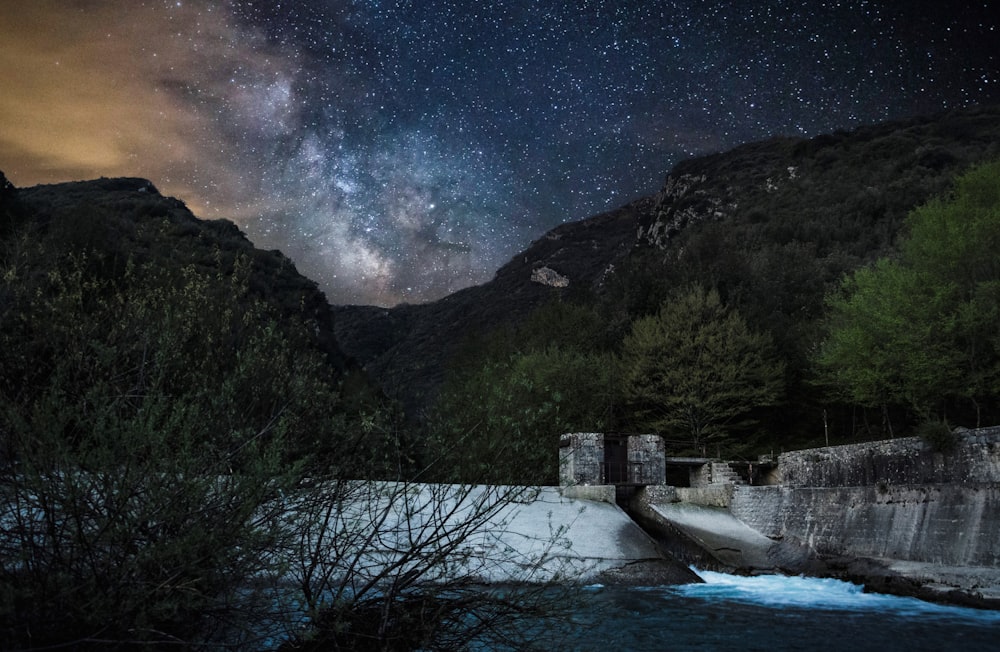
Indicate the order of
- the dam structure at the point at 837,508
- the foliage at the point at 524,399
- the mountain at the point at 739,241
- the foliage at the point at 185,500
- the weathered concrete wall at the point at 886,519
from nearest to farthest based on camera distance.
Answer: the foliage at the point at 185,500
the foliage at the point at 524,399
the weathered concrete wall at the point at 886,519
the dam structure at the point at 837,508
the mountain at the point at 739,241

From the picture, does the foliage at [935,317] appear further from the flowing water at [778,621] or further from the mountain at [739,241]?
the flowing water at [778,621]

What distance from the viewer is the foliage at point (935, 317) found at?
24.9 metres

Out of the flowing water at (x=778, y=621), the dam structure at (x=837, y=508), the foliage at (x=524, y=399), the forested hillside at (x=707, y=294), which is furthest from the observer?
the dam structure at (x=837, y=508)

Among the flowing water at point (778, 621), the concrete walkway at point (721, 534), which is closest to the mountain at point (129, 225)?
the concrete walkway at point (721, 534)

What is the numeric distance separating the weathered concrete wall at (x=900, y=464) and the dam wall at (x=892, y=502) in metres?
0.02

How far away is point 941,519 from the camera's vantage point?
15.7 meters

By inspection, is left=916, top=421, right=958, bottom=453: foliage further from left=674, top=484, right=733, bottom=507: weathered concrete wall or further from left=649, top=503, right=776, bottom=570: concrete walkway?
left=674, top=484, right=733, bottom=507: weathered concrete wall

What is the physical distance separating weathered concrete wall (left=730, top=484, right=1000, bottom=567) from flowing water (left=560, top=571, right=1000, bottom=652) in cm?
152

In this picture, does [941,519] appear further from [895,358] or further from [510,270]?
[510,270]

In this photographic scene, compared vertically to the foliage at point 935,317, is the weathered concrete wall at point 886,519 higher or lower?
lower

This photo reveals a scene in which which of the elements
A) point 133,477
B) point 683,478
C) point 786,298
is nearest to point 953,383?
point 683,478

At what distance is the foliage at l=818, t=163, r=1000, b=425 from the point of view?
24938 mm

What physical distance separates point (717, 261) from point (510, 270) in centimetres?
6991

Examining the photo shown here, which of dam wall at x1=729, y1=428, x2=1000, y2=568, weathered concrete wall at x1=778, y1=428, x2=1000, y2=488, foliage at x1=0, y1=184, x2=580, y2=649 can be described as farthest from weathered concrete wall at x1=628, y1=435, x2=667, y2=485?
foliage at x1=0, y1=184, x2=580, y2=649
